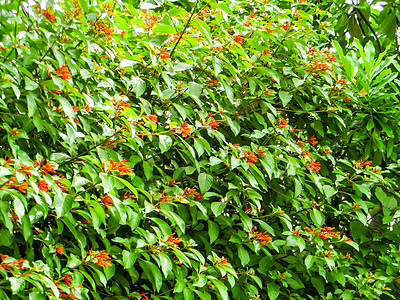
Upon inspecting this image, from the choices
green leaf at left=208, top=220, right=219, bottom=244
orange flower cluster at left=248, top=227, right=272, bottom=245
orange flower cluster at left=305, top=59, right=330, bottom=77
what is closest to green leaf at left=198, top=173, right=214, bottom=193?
green leaf at left=208, top=220, right=219, bottom=244

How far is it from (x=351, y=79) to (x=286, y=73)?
480mm

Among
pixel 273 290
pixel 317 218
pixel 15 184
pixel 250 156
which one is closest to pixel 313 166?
pixel 317 218

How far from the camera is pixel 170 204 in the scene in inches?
84.0

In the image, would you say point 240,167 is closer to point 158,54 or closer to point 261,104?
point 261,104

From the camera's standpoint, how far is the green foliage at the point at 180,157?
179 cm

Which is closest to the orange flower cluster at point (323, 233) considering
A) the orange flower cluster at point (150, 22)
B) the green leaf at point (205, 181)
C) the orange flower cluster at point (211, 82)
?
the green leaf at point (205, 181)

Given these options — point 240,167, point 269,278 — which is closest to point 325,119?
point 240,167

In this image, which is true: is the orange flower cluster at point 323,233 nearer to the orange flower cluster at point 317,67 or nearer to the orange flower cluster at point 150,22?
the orange flower cluster at point 317,67

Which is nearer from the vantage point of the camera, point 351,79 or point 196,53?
point 196,53

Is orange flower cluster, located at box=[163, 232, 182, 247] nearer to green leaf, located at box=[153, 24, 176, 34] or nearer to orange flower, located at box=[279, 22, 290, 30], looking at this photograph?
green leaf, located at box=[153, 24, 176, 34]

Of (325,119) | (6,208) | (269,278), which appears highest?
(325,119)

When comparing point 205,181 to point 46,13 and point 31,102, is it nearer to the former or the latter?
point 31,102

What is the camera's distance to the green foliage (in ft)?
5.89

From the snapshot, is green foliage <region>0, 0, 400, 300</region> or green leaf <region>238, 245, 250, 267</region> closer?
green foliage <region>0, 0, 400, 300</region>
